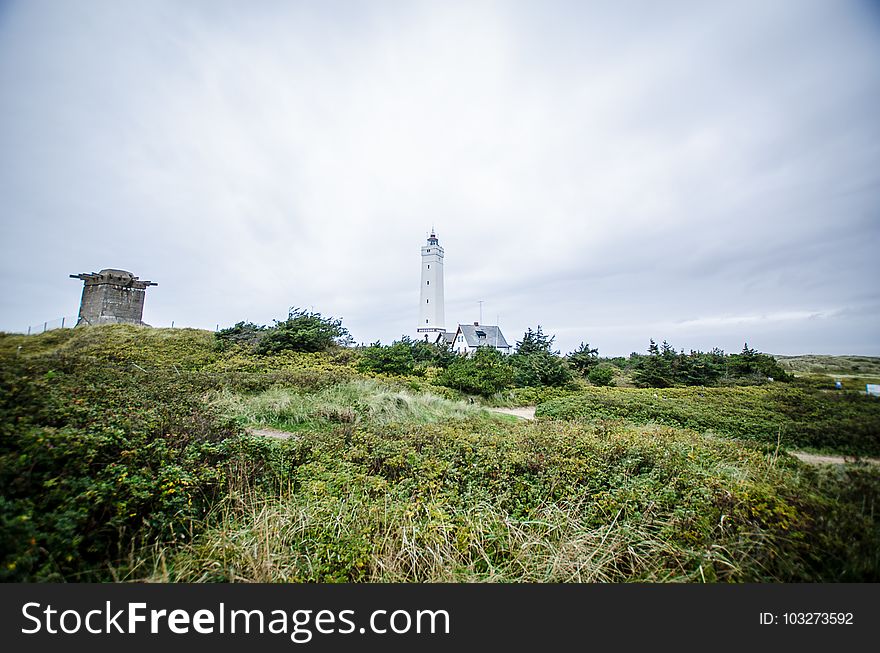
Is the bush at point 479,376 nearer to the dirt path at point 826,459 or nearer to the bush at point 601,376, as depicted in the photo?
the bush at point 601,376

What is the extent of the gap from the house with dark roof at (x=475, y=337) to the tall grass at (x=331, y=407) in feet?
79.5

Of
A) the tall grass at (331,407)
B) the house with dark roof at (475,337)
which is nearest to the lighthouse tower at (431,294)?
the house with dark roof at (475,337)

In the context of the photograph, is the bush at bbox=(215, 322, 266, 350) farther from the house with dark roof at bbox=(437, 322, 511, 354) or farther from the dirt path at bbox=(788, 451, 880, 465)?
the house with dark roof at bbox=(437, 322, 511, 354)

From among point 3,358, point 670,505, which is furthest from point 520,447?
point 3,358

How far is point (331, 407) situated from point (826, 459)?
6443 mm

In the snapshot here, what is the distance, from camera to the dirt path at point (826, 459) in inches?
74.8

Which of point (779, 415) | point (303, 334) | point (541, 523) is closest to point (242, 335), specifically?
point (303, 334)

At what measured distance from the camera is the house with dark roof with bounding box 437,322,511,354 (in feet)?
108

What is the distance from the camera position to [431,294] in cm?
3725

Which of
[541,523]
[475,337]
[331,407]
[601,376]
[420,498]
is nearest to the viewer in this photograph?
[541,523]

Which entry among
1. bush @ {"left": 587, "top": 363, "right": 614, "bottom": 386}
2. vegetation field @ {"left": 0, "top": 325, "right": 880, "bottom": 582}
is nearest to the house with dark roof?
bush @ {"left": 587, "top": 363, "right": 614, "bottom": 386}

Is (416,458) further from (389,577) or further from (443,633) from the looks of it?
(443,633)

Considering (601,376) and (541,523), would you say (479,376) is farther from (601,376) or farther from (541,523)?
(541,523)

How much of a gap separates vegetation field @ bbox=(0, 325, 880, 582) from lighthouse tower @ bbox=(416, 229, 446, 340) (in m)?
32.4
